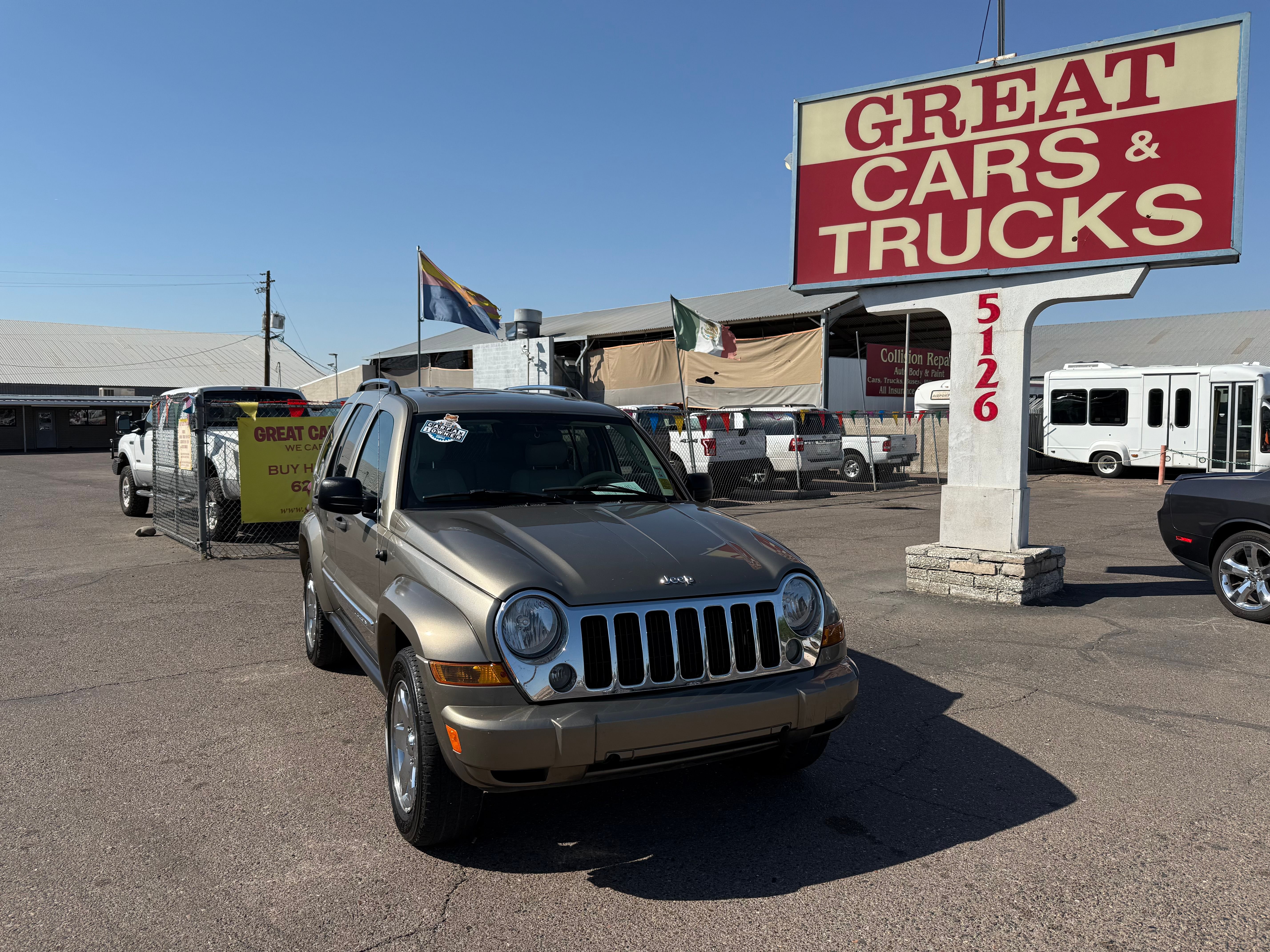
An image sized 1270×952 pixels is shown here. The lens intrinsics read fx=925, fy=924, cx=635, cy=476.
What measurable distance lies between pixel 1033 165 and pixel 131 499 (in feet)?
45.1

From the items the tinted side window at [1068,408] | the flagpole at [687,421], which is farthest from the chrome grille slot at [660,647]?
the tinted side window at [1068,408]

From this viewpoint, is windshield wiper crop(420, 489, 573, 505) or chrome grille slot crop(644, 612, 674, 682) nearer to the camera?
chrome grille slot crop(644, 612, 674, 682)

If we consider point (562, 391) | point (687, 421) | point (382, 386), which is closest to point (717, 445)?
point (687, 421)

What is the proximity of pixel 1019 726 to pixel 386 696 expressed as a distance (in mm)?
3357

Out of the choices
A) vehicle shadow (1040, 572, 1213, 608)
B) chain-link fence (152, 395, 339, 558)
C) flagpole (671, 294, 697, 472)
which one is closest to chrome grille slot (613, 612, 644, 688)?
vehicle shadow (1040, 572, 1213, 608)

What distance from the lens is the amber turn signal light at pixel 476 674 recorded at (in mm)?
3252

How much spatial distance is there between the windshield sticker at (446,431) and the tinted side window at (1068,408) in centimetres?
2441

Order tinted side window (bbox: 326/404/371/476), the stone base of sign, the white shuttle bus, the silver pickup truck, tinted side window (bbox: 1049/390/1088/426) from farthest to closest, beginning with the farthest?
1. tinted side window (bbox: 1049/390/1088/426)
2. the white shuttle bus
3. the stone base of sign
4. tinted side window (bbox: 326/404/371/476)
5. the silver pickup truck

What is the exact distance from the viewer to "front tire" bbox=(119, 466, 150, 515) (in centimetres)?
1477

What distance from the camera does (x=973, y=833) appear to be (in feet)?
12.3

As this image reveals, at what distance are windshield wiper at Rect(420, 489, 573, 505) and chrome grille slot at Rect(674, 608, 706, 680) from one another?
120 centimetres

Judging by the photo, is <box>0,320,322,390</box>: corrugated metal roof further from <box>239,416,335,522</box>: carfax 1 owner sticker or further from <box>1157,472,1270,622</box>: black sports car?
<box>1157,472,1270,622</box>: black sports car

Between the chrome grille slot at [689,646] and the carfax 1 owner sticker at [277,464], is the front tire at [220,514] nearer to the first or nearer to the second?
the carfax 1 owner sticker at [277,464]

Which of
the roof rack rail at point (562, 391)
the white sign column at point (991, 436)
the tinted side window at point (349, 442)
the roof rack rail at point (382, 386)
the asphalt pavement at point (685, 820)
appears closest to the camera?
the asphalt pavement at point (685, 820)
